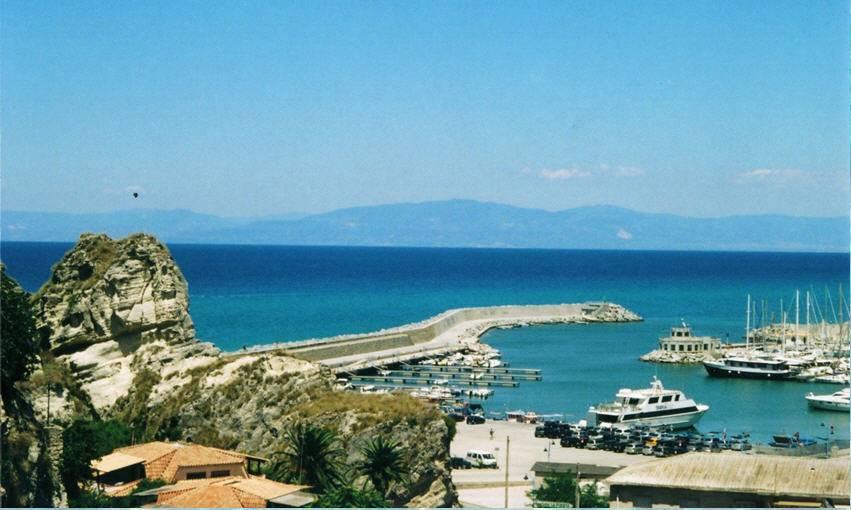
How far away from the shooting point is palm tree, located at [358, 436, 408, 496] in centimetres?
2734

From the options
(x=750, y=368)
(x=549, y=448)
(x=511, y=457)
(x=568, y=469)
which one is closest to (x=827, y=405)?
(x=750, y=368)

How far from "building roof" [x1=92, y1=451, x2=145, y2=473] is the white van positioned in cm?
1587

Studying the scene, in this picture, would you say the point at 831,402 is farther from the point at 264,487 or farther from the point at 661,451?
the point at 264,487

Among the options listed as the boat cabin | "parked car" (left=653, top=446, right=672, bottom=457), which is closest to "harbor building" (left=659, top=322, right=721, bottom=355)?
the boat cabin

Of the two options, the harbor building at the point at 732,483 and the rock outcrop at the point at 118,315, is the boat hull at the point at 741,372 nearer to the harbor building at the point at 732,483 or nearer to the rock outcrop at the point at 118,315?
the rock outcrop at the point at 118,315

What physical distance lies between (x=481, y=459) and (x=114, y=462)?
1680 cm

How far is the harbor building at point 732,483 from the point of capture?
2277cm

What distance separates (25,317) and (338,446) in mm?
8387

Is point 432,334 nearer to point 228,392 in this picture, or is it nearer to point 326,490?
point 228,392

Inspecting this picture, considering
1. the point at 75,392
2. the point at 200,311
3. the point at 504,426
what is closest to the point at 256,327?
the point at 200,311

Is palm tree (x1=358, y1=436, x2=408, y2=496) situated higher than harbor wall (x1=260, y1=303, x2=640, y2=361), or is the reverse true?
palm tree (x1=358, y1=436, x2=408, y2=496)

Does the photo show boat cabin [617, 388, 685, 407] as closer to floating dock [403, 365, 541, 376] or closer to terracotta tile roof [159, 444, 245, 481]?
floating dock [403, 365, 541, 376]

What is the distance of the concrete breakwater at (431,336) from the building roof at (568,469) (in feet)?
41.7

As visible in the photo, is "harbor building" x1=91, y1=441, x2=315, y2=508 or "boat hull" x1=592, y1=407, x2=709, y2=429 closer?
"harbor building" x1=91, y1=441, x2=315, y2=508
